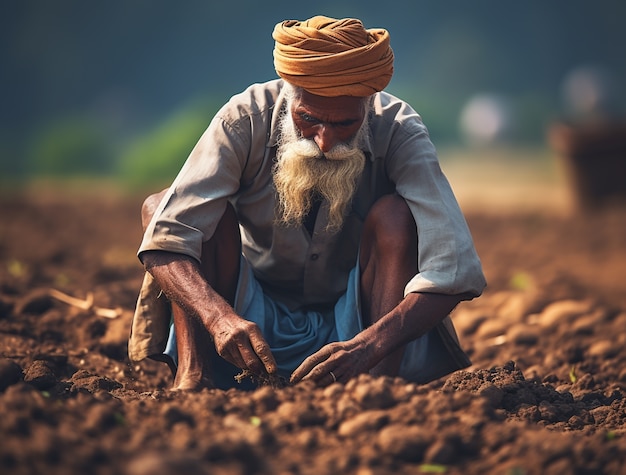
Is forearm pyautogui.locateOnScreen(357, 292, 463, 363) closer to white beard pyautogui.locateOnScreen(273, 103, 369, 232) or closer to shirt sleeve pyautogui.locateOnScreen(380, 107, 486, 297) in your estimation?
shirt sleeve pyautogui.locateOnScreen(380, 107, 486, 297)

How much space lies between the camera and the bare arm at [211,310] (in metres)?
3.61

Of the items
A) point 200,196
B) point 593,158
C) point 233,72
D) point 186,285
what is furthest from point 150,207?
A: point 233,72

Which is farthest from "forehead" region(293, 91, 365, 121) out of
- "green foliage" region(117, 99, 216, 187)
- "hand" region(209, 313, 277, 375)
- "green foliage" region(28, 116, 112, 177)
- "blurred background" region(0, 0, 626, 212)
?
"green foliage" region(28, 116, 112, 177)

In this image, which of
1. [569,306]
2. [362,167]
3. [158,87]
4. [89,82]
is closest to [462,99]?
[158,87]

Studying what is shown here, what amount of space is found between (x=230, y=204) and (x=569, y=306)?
2.61 meters

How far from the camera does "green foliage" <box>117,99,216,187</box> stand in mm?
16266

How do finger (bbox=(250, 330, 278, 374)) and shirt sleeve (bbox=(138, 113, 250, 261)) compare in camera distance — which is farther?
shirt sleeve (bbox=(138, 113, 250, 261))

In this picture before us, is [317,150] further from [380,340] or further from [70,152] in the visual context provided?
[70,152]

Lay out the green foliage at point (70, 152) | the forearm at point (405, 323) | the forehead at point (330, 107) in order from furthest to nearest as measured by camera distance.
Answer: the green foliage at point (70, 152) → the forehead at point (330, 107) → the forearm at point (405, 323)

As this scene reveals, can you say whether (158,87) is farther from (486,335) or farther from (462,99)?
(486,335)

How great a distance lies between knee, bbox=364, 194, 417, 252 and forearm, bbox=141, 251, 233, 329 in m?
0.65

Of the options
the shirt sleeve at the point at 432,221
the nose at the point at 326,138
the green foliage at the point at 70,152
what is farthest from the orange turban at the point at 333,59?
the green foliage at the point at 70,152

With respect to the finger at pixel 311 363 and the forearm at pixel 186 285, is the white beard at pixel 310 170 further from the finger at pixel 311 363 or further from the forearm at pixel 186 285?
the finger at pixel 311 363

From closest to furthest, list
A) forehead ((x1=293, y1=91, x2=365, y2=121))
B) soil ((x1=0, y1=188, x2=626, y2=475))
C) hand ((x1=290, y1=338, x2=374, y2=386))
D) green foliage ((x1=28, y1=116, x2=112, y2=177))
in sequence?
soil ((x1=0, y1=188, x2=626, y2=475)), hand ((x1=290, y1=338, x2=374, y2=386)), forehead ((x1=293, y1=91, x2=365, y2=121)), green foliage ((x1=28, y1=116, x2=112, y2=177))
